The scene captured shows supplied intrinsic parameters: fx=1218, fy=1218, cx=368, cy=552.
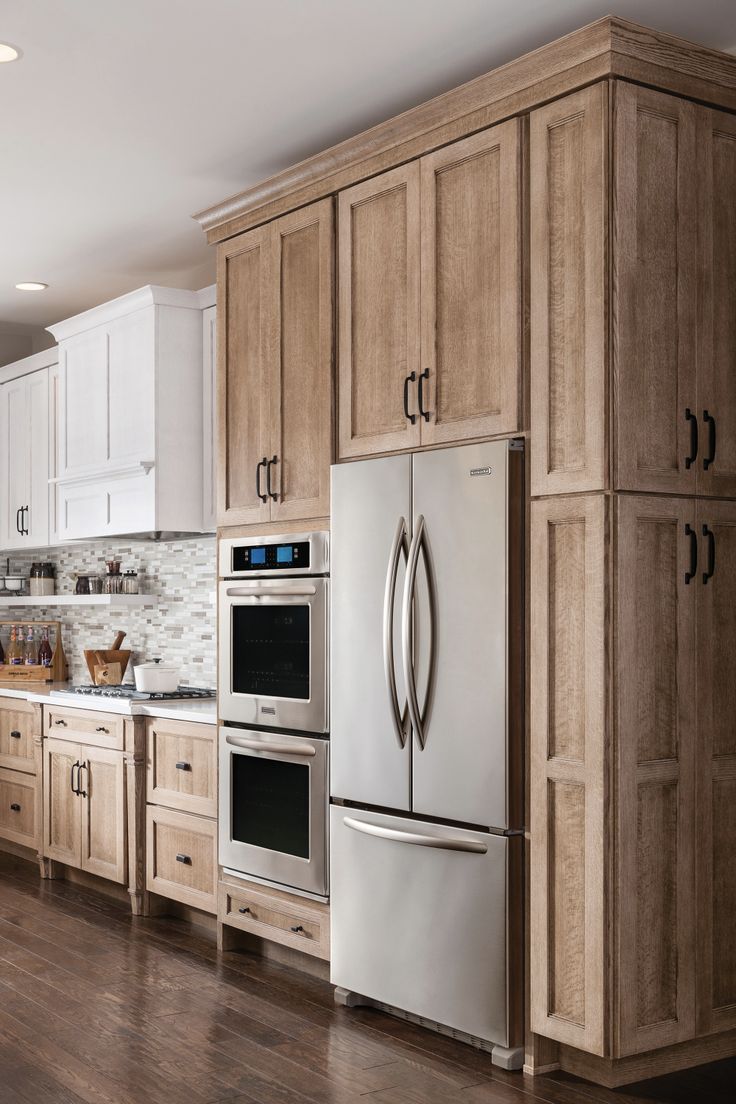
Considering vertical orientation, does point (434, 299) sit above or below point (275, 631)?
above

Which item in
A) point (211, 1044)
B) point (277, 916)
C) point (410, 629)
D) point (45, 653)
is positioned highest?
point (410, 629)

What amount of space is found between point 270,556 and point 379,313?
92 centimetres

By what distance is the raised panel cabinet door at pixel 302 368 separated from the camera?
388cm

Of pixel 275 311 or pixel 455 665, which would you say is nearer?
pixel 455 665

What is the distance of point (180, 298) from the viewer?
204 inches

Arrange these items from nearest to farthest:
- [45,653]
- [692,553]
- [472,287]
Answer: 1. [692,553]
2. [472,287]
3. [45,653]

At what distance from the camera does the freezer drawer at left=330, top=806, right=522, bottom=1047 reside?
3.18 m

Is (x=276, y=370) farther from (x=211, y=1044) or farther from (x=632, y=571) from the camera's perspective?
(x=211, y=1044)

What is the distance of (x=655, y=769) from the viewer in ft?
9.88

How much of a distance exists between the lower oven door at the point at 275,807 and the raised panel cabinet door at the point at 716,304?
150 centimetres

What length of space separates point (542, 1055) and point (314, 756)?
1.16 m

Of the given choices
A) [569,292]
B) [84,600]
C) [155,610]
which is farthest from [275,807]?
[84,600]

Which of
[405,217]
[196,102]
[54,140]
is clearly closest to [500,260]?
[405,217]

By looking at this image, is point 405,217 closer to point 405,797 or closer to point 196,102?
point 196,102
